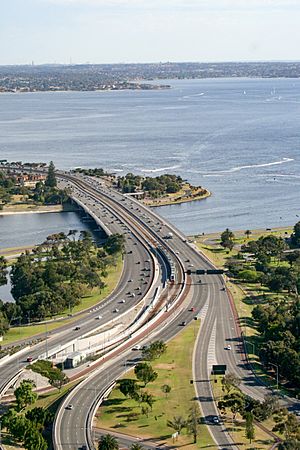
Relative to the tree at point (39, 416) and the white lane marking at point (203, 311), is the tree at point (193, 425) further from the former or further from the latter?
the white lane marking at point (203, 311)

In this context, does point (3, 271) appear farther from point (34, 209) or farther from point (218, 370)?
point (34, 209)

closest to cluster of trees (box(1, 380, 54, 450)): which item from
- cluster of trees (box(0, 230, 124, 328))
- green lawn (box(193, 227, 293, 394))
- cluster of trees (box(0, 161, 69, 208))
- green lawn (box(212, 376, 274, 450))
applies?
green lawn (box(212, 376, 274, 450))

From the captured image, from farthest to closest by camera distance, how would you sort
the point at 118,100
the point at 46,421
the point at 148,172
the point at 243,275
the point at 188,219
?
1. the point at 118,100
2. the point at 148,172
3. the point at 188,219
4. the point at 243,275
5. the point at 46,421

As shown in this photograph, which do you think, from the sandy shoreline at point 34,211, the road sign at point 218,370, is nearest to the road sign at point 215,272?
the road sign at point 218,370

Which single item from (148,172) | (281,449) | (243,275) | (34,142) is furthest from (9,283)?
(34,142)

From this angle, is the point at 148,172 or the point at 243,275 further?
the point at 148,172

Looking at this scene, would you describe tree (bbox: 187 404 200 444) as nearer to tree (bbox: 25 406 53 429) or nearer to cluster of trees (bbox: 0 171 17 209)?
tree (bbox: 25 406 53 429)

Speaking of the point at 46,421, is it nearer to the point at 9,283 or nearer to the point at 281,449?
the point at 281,449

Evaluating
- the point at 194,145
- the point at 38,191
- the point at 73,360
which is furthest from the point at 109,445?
the point at 194,145
